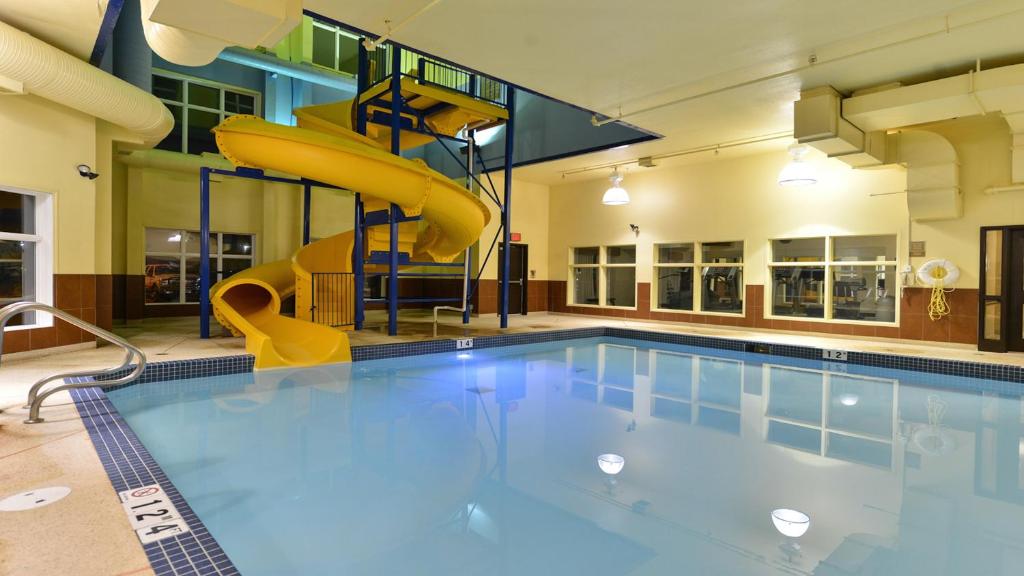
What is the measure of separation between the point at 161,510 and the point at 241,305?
573cm

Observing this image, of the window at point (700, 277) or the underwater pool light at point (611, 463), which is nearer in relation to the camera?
the underwater pool light at point (611, 463)

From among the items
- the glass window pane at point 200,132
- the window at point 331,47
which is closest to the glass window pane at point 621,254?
the window at point 331,47

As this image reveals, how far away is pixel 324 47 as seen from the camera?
11312mm

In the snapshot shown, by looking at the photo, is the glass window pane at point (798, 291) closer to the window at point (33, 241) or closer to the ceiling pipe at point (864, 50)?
the ceiling pipe at point (864, 50)

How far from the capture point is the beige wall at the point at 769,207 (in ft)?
21.6

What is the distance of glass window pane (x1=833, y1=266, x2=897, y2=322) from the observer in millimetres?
7608

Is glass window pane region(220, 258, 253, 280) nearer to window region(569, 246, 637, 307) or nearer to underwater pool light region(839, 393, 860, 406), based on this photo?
window region(569, 246, 637, 307)

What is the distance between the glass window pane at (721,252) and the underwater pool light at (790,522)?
7.49 m

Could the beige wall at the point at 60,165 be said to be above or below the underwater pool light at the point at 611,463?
above

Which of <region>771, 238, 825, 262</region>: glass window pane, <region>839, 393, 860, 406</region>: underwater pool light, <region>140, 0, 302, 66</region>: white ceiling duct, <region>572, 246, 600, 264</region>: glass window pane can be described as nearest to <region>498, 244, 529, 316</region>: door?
<region>572, 246, 600, 264</region>: glass window pane

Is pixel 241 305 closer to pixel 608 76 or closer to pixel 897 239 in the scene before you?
pixel 608 76

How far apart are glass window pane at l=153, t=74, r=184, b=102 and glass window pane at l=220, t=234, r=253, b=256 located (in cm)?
270

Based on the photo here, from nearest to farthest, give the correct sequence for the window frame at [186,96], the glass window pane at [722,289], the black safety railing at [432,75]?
the black safety railing at [432,75]
the glass window pane at [722,289]
the window frame at [186,96]

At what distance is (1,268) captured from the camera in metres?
6.24
